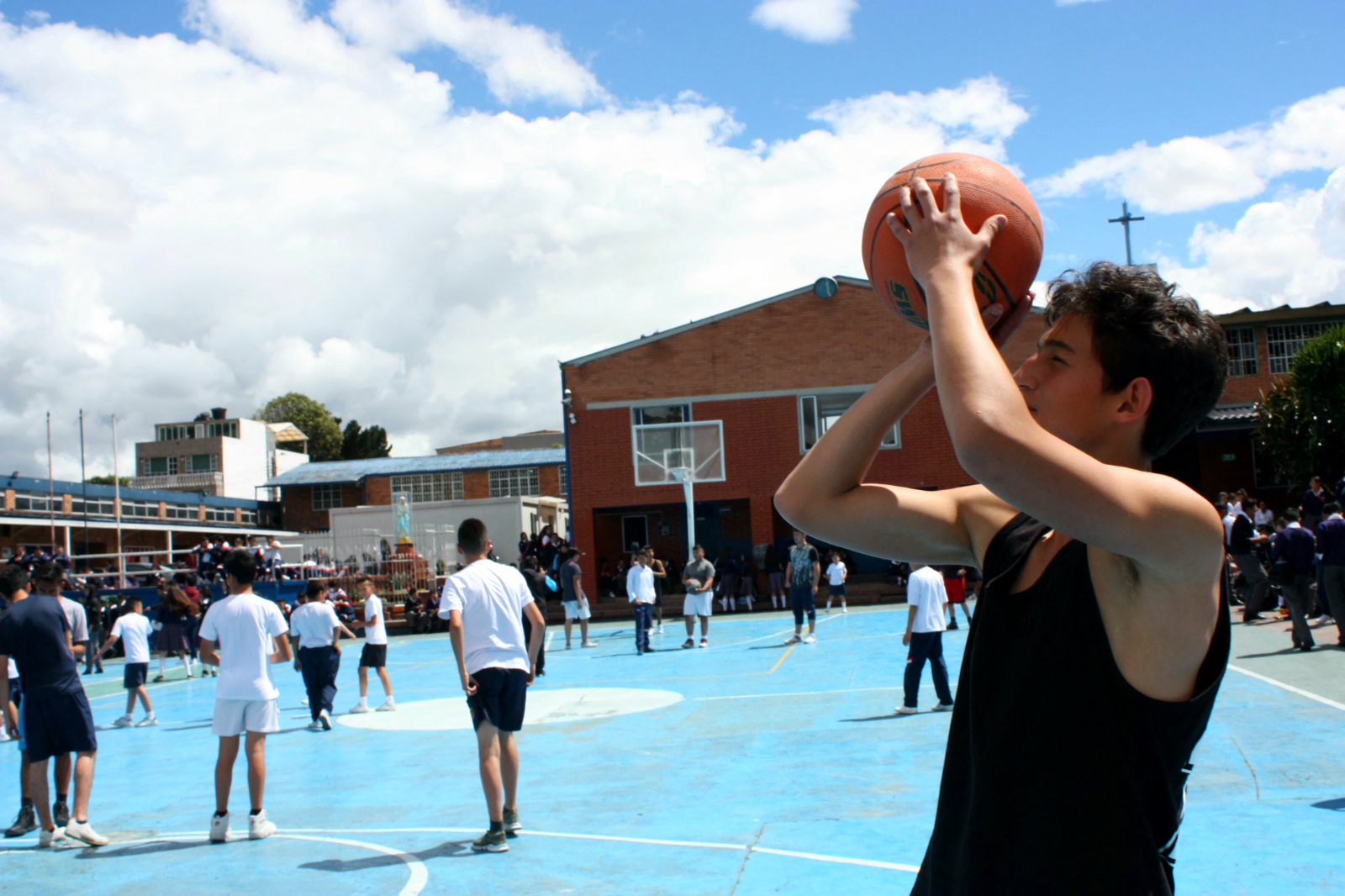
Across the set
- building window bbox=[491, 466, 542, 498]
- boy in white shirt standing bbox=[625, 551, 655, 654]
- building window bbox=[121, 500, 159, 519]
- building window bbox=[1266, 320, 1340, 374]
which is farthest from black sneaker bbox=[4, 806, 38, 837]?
building window bbox=[491, 466, 542, 498]

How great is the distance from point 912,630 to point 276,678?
13.4 metres

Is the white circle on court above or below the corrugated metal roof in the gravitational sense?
below

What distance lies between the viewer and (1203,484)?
3098 centimetres

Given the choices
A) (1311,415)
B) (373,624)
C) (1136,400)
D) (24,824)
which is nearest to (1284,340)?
(1311,415)

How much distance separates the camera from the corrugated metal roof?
54.9m

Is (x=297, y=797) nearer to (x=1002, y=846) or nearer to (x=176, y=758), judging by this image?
(x=176, y=758)

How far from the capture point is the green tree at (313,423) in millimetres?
87312

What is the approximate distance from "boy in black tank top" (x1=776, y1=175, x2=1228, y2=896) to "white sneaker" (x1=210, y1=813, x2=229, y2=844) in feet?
23.3

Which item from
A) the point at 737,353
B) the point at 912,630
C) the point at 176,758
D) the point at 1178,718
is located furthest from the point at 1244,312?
the point at 1178,718

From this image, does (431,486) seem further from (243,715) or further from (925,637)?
(243,715)

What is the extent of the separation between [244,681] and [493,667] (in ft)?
6.84

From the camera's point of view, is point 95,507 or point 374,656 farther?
point 95,507

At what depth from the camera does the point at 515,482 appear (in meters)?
55.8

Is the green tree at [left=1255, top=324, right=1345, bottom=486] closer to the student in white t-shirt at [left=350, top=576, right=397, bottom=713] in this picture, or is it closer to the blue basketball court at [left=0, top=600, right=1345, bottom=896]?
the blue basketball court at [left=0, top=600, right=1345, bottom=896]
